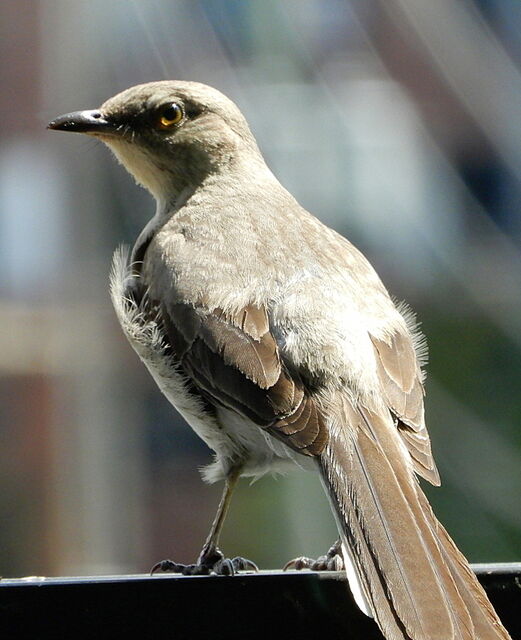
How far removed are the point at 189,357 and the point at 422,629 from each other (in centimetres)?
155

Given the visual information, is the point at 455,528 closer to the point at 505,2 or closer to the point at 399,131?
the point at 399,131

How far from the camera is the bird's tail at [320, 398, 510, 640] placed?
309 cm

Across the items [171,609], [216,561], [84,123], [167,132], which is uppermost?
[84,123]

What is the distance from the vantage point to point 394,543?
3.38 meters

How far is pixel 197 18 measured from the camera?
14969 mm

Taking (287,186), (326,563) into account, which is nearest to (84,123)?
(326,563)

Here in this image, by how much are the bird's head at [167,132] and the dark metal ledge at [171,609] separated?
252cm

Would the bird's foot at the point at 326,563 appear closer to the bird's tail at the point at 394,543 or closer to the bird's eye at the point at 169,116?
the bird's tail at the point at 394,543

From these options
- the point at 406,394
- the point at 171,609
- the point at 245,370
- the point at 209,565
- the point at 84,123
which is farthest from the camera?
the point at 84,123

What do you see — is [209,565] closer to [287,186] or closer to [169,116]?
[169,116]

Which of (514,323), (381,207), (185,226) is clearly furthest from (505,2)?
(185,226)

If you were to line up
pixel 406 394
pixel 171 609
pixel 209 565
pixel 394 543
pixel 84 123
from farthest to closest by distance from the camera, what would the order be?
pixel 84 123, pixel 209 565, pixel 406 394, pixel 394 543, pixel 171 609

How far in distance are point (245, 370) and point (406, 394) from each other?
55 cm

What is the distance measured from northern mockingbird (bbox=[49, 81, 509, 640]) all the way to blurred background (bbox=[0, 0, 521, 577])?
8.01 meters
